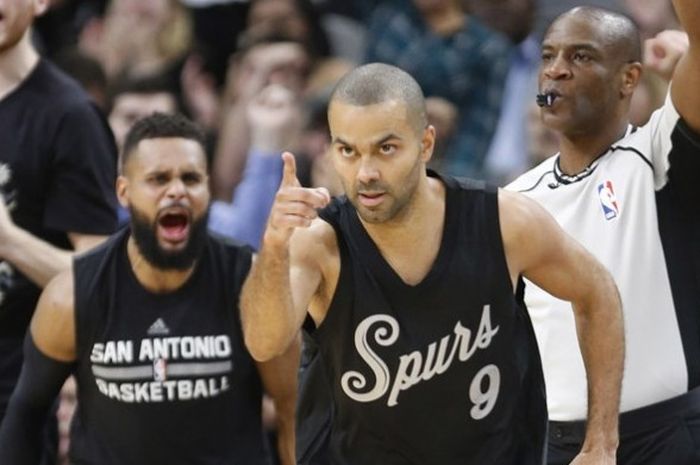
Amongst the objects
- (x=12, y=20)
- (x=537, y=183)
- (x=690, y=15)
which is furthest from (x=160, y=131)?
A: (x=690, y=15)

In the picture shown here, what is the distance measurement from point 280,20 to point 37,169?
3595mm

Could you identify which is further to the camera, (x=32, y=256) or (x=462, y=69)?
(x=462, y=69)

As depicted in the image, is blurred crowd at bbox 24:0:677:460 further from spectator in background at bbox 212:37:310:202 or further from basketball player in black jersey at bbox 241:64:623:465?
basketball player in black jersey at bbox 241:64:623:465

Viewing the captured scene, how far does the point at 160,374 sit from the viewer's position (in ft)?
19.6

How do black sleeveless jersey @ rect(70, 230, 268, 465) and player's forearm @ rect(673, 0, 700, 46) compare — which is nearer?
player's forearm @ rect(673, 0, 700, 46)

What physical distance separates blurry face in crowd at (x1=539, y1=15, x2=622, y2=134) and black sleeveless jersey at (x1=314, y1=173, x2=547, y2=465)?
66 centimetres

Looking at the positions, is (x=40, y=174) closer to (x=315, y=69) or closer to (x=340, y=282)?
(x=340, y=282)

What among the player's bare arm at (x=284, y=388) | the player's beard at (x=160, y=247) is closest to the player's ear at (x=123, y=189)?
the player's beard at (x=160, y=247)

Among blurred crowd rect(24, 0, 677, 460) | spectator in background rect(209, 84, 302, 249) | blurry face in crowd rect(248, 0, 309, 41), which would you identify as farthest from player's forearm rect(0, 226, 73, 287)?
blurry face in crowd rect(248, 0, 309, 41)

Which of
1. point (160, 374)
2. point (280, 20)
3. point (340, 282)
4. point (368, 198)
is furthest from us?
point (280, 20)

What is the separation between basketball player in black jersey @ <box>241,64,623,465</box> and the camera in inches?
195

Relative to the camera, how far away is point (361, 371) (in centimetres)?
500

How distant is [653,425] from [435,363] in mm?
785

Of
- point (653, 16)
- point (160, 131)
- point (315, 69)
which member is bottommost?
point (160, 131)
